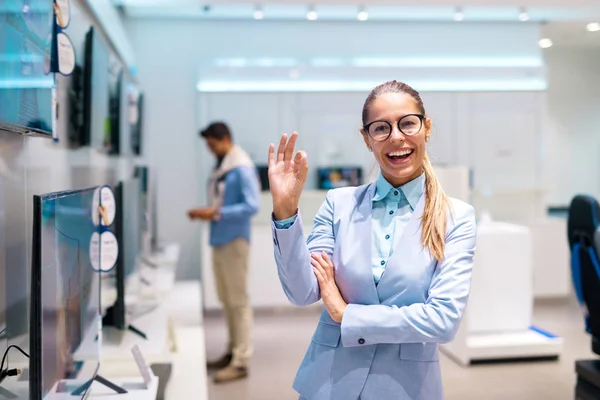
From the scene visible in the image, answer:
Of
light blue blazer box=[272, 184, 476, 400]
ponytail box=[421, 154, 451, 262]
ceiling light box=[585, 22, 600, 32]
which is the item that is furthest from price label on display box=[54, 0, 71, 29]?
ceiling light box=[585, 22, 600, 32]

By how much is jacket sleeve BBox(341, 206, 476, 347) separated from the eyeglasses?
0.28 metres

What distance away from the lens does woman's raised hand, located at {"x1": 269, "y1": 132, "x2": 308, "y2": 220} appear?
4.73 ft

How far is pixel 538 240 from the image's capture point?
6.79m

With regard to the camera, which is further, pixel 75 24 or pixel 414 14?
pixel 414 14

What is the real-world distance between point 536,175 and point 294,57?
9.23ft

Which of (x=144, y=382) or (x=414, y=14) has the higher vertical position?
(x=414, y=14)

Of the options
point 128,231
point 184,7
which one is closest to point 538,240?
point 184,7

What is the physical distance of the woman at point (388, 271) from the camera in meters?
1.50

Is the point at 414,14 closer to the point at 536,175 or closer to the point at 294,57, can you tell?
the point at 294,57

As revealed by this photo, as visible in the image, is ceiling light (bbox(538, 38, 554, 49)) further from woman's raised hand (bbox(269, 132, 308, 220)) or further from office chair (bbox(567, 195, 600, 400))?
woman's raised hand (bbox(269, 132, 308, 220))

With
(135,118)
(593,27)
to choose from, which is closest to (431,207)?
(135,118)

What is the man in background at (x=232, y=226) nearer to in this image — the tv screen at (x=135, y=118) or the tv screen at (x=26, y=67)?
the tv screen at (x=135, y=118)

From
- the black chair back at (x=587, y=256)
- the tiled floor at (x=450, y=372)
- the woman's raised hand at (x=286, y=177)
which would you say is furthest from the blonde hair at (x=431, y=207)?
the black chair back at (x=587, y=256)

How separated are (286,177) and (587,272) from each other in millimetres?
2457
